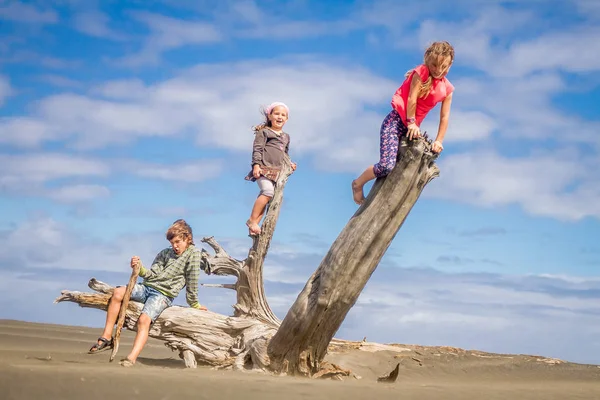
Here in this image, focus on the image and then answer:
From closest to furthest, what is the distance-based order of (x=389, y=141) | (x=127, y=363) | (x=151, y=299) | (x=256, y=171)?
1. (x=389, y=141)
2. (x=127, y=363)
3. (x=151, y=299)
4. (x=256, y=171)

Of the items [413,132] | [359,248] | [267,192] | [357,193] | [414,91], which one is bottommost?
[359,248]

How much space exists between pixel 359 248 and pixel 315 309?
0.91 metres

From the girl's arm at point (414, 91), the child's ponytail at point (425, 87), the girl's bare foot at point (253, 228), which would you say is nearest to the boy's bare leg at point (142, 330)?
the girl's bare foot at point (253, 228)

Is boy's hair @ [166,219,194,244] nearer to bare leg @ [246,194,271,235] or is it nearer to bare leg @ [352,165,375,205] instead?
bare leg @ [246,194,271,235]

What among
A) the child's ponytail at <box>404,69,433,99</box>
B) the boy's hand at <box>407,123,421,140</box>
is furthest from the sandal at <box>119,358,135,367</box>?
the child's ponytail at <box>404,69,433,99</box>

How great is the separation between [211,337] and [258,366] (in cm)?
155

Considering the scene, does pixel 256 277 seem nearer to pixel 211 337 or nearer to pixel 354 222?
pixel 211 337

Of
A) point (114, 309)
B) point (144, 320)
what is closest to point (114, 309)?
point (114, 309)

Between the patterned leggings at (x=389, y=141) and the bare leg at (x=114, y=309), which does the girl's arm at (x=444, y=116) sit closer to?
the patterned leggings at (x=389, y=141)

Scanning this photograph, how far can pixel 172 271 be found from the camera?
983cm

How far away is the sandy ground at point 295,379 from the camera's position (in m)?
6.22

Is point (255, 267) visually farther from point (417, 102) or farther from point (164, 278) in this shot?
point (417, 102)

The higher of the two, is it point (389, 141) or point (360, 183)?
point (389, 141)

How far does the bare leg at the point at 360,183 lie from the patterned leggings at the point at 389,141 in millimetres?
155
